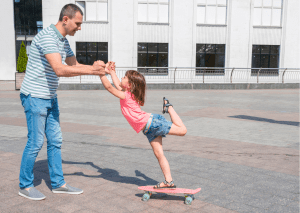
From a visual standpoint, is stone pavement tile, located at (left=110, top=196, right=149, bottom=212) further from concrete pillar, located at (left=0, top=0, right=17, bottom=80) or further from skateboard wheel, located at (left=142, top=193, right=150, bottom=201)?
concrete pillar, located at (left=0, top=0, right=17, bottom=80)

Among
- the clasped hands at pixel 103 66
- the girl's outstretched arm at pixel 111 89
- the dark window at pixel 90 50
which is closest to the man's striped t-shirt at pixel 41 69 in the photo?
the clasped hands at pixel 103 66

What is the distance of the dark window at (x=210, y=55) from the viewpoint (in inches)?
1019

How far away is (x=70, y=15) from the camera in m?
3.15

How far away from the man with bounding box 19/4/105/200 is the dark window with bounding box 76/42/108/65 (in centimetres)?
2186

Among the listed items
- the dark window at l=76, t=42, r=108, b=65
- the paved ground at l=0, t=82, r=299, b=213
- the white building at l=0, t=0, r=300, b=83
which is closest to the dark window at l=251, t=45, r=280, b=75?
the white building at l=0, t=0, r=300, b=83

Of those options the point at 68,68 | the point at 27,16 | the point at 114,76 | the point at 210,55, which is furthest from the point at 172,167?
the point at 27,16

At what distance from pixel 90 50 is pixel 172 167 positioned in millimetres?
21506

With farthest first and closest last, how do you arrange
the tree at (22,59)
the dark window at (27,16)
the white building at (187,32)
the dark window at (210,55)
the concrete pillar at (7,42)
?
the dark window at (27,16)
the concrete pillar at (7,42)
the dark window at (210,55)
the white building at (187,32)
the tree at (22,59)

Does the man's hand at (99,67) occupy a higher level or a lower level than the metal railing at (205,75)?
higher

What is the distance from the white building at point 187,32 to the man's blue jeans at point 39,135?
70.6 ft

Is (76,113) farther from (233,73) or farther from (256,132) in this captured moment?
(233,73)

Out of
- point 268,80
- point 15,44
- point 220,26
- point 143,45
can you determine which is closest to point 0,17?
point 15,44

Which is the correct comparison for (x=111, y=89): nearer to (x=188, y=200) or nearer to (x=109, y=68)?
(x=109, y=68)

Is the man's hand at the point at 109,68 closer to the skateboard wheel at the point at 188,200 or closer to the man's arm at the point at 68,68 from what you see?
the man's arm at the point at 68,68
